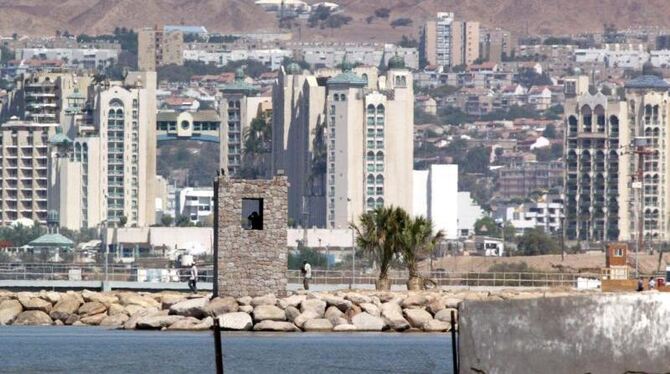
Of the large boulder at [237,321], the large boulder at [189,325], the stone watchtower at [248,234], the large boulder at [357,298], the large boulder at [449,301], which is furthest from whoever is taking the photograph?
the large boulder at [357,298]

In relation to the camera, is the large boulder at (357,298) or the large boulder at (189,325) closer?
the large boulder at (189,325)

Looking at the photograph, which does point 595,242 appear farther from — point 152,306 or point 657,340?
point 657,340

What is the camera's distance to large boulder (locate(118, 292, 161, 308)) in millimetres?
53528

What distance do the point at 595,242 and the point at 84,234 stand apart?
128ft

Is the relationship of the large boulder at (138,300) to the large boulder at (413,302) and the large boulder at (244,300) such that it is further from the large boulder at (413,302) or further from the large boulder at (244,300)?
the large boulder at (413,302)

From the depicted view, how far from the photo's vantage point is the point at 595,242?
19075 centimetres

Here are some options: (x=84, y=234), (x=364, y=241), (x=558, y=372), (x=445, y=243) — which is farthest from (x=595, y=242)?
(x=558, y=372)

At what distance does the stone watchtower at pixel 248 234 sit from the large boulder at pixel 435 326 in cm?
303

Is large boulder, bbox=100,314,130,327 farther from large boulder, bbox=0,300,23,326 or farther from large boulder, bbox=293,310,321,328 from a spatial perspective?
large boulder, bbox=293,310,321,328

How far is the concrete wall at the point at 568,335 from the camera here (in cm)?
1972

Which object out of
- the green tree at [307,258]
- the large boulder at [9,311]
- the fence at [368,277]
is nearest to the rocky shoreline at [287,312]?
the large boulder at [9,311]

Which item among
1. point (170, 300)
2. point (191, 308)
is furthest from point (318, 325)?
point (170, 300)

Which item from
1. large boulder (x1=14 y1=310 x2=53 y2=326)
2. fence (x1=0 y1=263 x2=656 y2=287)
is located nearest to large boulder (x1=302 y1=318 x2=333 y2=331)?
large boulder (x1=14 y1=310 x2=53 y2=326)

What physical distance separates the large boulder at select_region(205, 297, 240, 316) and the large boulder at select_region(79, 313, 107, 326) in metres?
5.72
